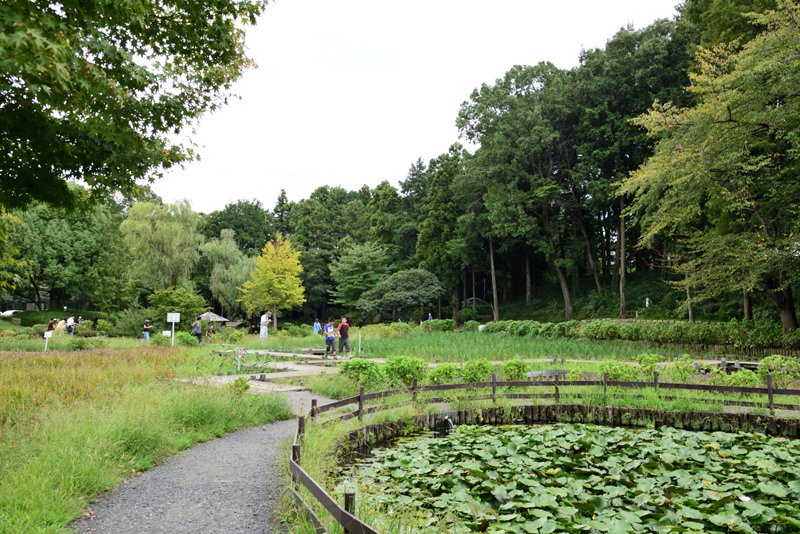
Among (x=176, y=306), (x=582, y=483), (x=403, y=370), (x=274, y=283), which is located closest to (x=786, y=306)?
(x=403, y=370)

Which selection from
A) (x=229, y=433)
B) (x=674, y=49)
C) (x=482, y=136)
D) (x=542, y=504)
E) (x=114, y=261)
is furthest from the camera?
(x=114, y=261)

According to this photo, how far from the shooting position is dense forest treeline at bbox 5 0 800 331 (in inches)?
590

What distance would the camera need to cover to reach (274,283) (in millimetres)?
37938

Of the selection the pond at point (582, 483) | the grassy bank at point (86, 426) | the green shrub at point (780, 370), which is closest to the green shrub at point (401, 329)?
the grassy bank at point (86, 426)

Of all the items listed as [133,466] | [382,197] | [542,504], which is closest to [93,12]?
[133,466]

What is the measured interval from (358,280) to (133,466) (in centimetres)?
3736

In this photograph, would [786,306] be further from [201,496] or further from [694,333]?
[201,496]

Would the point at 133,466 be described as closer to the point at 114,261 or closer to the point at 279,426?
the point at 279,426

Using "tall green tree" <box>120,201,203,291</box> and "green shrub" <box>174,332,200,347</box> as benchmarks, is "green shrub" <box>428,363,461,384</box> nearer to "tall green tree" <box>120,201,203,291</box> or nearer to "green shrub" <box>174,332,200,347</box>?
"green shrub" <box>174,332,200,347</box>

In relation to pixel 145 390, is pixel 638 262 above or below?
above

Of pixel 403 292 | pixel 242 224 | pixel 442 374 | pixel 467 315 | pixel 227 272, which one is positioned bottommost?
pixel 442 374

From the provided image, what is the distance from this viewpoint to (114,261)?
40250 millimetres

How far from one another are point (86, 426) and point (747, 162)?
17813mm

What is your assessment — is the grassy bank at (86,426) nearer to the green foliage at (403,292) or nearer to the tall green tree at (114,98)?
the tall green tree at (114,98)
